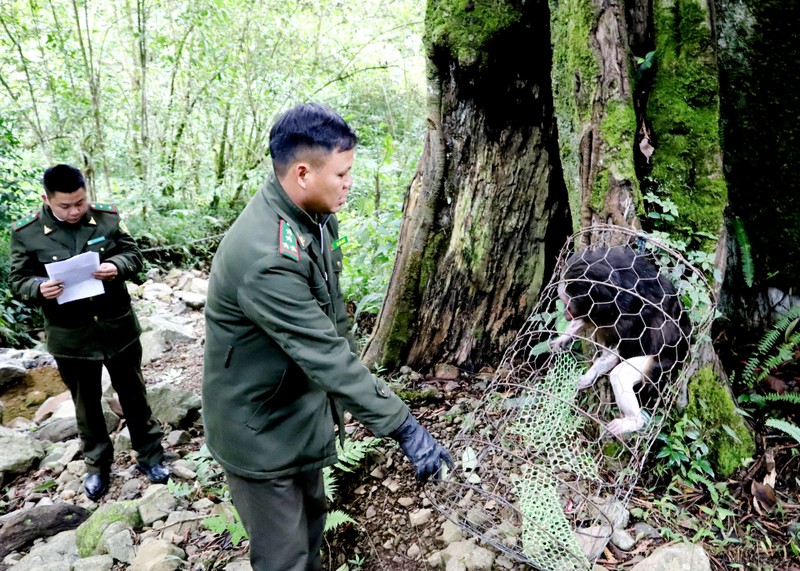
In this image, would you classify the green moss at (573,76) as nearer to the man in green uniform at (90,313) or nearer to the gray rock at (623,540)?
the gray rock at (623,540)

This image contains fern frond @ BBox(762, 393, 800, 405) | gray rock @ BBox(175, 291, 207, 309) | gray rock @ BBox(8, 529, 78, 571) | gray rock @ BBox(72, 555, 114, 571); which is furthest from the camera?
gray rock @ BBox(175, 291, 207, 309)

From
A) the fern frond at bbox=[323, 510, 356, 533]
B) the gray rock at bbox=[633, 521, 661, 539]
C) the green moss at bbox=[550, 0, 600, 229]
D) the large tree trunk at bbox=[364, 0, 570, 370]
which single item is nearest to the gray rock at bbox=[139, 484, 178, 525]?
the fern frond at bbox=[323, 510, 356, 533]

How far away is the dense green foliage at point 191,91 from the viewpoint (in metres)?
8.38

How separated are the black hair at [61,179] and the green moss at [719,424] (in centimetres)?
344

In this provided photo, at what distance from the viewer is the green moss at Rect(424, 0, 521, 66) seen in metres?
3.34

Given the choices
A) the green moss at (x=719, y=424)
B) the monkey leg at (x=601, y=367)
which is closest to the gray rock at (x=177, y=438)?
the monkey leg at (x=601, y=367)

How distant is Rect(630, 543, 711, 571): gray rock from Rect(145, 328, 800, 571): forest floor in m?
0.11

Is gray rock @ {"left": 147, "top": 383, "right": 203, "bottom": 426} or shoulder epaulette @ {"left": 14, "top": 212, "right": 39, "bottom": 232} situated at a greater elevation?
shoulder epaulette @ {"left": 14, "top": 212, "right": 39, "bottom": 232}

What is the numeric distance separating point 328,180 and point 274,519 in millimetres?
1253

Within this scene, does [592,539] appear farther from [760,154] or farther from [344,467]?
[760,154]

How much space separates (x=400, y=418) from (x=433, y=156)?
7.30 ft

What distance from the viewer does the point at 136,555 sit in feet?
9.47

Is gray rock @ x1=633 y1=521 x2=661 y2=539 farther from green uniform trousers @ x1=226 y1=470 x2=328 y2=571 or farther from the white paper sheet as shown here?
the white paper sheet

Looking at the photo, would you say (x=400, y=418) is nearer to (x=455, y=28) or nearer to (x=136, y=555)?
(x=136, y=555)
